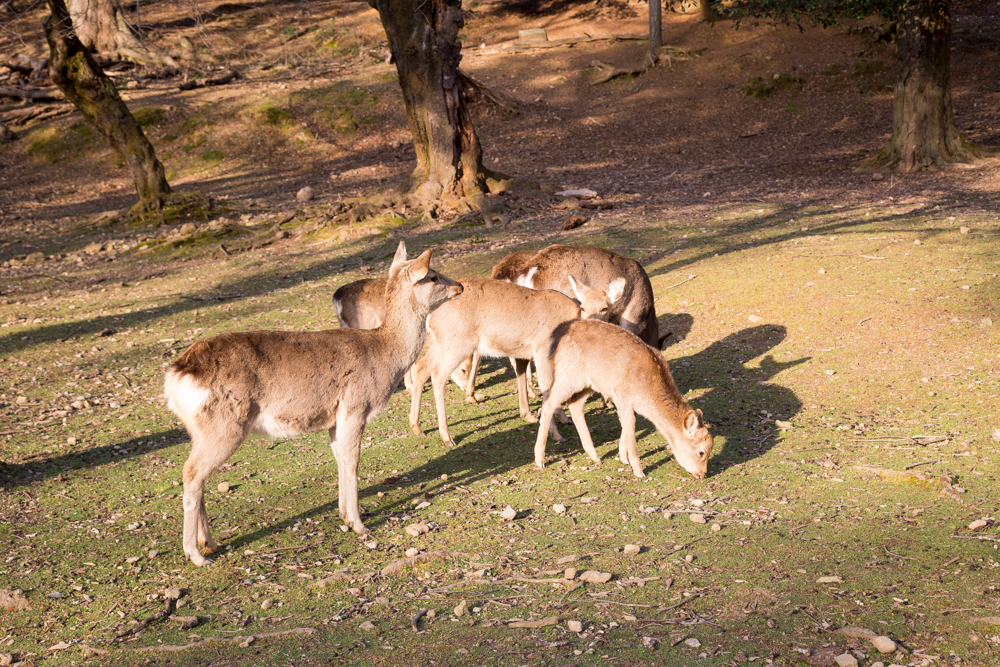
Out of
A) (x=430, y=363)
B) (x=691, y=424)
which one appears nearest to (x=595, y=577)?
(x=691, y=424)

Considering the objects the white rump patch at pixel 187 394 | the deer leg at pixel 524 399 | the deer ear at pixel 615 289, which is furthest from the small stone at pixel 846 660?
the deer ear at pixel 615 289

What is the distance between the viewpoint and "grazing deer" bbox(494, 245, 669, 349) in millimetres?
9703

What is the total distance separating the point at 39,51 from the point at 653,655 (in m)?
34.3

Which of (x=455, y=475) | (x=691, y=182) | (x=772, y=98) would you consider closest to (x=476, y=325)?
(x=455, y=475)

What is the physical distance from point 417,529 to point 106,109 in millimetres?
16610

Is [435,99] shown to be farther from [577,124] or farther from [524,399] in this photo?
[524,399]

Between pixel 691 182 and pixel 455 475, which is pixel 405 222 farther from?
pixel 455 475

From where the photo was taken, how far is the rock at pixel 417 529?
20.6 ft

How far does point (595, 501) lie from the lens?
677 cm

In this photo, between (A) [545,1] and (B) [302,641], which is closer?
(B) [302,641]

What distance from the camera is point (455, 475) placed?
24.4ft

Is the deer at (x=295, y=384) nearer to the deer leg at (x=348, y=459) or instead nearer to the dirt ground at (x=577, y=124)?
the deer leg at (x=348, y=459)

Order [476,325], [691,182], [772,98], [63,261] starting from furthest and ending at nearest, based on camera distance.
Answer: [772,98]
[691,182]
[63,261]
[476,325]

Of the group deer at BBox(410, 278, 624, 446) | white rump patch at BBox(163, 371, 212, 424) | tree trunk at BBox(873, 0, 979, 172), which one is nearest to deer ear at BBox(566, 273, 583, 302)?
deer at BBox(410, 278, 624, 446)
